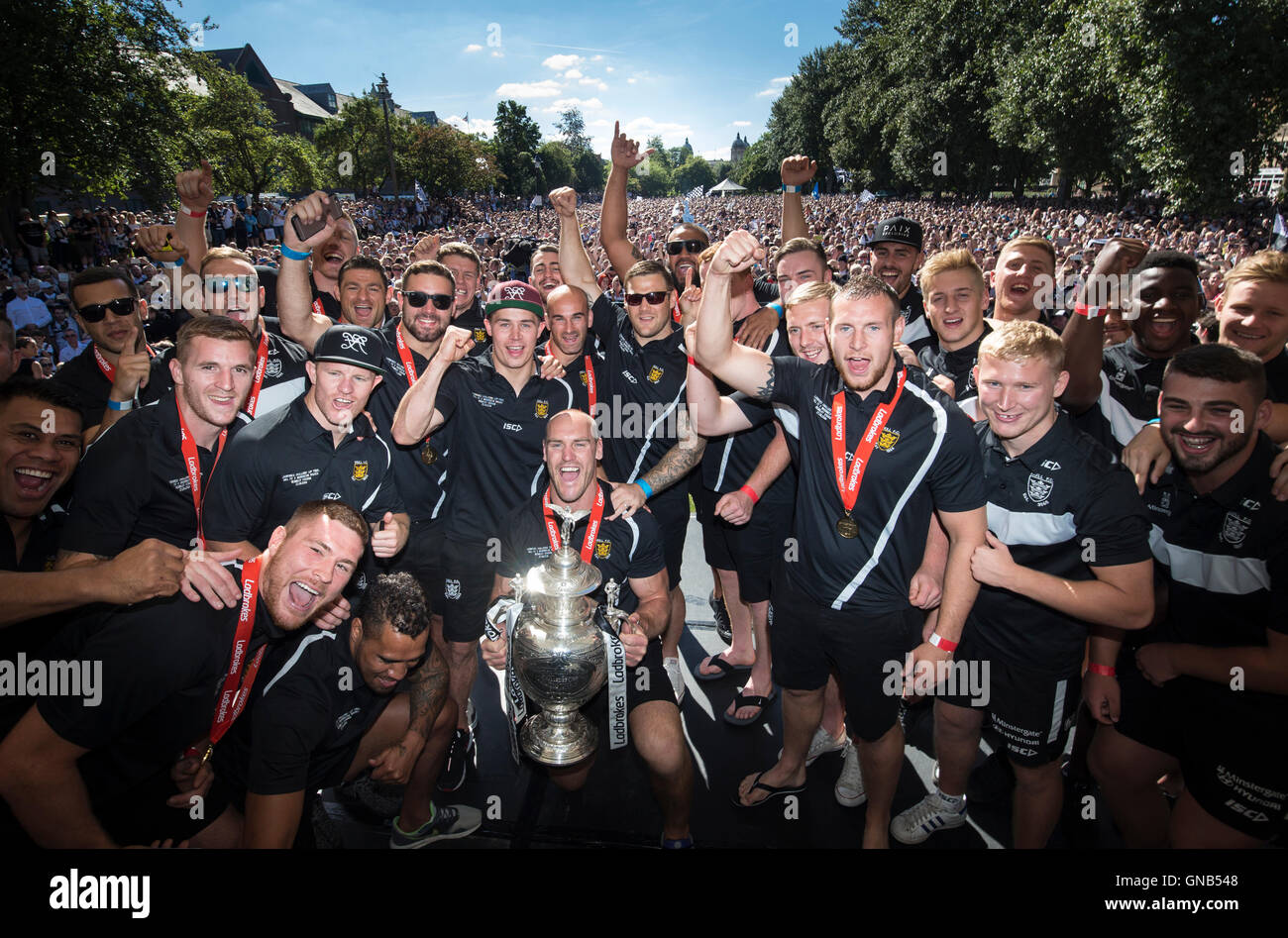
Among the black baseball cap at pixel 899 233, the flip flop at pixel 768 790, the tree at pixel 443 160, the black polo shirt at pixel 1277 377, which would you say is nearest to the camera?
the black polo shirt at pixel 1277 377

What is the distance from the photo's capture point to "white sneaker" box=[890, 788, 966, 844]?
3.46 m

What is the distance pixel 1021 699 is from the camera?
3012mm

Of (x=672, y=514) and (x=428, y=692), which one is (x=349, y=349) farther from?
(x=672, y=514)

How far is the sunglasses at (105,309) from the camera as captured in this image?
4039 mm

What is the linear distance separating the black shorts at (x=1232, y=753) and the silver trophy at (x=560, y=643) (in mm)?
2534

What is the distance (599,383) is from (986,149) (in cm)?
4222

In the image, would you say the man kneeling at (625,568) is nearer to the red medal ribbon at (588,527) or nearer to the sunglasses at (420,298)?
the red medal ribbon at (588,527)

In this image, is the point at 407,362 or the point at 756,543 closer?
the point at 407,362

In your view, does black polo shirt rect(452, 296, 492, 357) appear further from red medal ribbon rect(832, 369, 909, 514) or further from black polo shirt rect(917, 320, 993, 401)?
black polo shirt rect(917, 320, 993, 401)

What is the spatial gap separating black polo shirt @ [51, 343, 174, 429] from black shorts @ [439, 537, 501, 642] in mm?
2023

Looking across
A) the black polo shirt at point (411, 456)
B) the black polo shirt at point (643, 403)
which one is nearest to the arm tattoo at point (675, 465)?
the black polo shirt at point (643, 403)

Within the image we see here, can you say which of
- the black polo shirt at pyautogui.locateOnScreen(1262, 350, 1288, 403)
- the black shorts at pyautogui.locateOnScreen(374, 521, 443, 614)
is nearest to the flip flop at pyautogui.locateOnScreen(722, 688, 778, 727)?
the black shorts at pyautogui.locateOnScreen(374, 521, 443, 614)

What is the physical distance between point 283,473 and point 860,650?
9.58 ft

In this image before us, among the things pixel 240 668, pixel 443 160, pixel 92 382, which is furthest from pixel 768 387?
pixel 443 160
